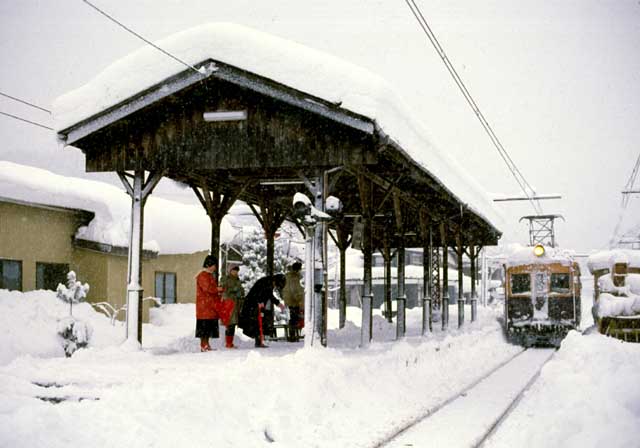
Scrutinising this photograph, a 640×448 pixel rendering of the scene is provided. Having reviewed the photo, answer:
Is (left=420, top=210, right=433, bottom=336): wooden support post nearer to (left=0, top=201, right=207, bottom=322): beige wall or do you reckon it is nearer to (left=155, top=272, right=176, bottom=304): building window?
(left=0, top=201, right=207, bottom=322): beige wall

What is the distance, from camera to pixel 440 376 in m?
12.1

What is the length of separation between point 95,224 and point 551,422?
1587 centimetres

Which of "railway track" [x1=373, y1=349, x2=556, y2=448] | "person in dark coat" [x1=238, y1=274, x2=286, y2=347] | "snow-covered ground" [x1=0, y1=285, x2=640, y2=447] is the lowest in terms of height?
"railway track" [x1=373, y1=349, x2=556, y2=448]

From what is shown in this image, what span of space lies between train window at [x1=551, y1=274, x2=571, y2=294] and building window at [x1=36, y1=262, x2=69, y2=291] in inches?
547

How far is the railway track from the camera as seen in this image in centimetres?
693

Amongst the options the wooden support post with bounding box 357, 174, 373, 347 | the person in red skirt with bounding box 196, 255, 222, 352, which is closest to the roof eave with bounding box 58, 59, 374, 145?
Result: the wooden support post with bounding box 357, 174, 373, 347

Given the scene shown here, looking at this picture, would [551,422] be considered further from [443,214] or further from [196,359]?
[443,214]

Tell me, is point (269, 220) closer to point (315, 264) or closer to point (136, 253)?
point (136, 253)

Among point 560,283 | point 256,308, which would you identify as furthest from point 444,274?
point 256,308

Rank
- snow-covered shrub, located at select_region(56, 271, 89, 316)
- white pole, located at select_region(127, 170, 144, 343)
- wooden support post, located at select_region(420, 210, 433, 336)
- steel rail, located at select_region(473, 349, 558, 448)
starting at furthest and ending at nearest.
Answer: wooden support post, located at select_region(420, 210, 433, 336) → snow-covered shrub, located at select_region(56, 271, 89, 316) → white pole, located at select_region(127, 170, 144, 343) → steel rail, located at select_region(473, 349, 558, 448)

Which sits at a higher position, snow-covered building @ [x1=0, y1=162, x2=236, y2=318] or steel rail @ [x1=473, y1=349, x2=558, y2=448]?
snow-covered building @ [x1=0, y1=162, x2=236, y2=318]

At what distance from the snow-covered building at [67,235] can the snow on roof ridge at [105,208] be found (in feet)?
0.08

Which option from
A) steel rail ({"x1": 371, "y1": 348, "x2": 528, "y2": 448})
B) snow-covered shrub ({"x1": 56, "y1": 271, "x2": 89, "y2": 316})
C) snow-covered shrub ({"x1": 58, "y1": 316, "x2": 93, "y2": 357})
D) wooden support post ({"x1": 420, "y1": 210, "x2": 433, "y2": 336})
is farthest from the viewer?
wooden support post ({"x1": 420, "y1": 210, "x2": 433, "y2": 336})

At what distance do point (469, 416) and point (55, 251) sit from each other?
45.2ft
